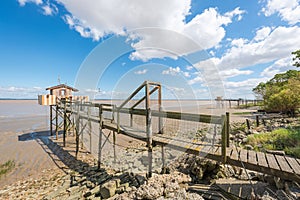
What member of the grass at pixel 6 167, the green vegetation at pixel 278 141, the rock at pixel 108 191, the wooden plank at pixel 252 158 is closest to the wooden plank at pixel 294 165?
the wooden plank at pixel 252 158

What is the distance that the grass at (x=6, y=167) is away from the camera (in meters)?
7.09

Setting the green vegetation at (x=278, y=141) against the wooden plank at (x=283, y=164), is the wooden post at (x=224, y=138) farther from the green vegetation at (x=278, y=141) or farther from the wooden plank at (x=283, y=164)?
the green vegetation at (x=278, y=141)

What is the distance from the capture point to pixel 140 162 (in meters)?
7.36

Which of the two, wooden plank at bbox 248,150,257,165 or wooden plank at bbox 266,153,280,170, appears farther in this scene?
wooden plank at bbox 248,150,257,165

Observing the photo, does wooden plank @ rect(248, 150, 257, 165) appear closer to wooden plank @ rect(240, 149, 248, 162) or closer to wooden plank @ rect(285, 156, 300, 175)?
wooden plank @ rect(240, 149, 248, 162)

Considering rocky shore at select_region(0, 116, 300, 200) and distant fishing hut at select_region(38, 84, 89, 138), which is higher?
distant fishing hut at select_region(38, 84, 89, 138)

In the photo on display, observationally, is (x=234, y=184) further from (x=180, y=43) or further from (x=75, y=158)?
(x=180, y=43)

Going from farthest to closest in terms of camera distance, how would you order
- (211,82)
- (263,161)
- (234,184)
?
(211,82), (234,184), (263,161)

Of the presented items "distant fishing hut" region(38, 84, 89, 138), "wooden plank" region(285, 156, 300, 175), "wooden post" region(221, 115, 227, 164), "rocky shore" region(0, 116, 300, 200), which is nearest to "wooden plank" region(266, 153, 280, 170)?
"wooden plank" region(285, 156, 300, 175)

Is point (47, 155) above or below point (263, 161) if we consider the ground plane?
below

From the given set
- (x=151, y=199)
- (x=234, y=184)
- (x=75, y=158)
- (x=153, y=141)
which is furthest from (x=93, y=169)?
(x=234, y=184)

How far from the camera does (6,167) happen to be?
Answer: 754 centimetres

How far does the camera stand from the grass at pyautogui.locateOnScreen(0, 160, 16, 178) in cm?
709

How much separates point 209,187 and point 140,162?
423cm
